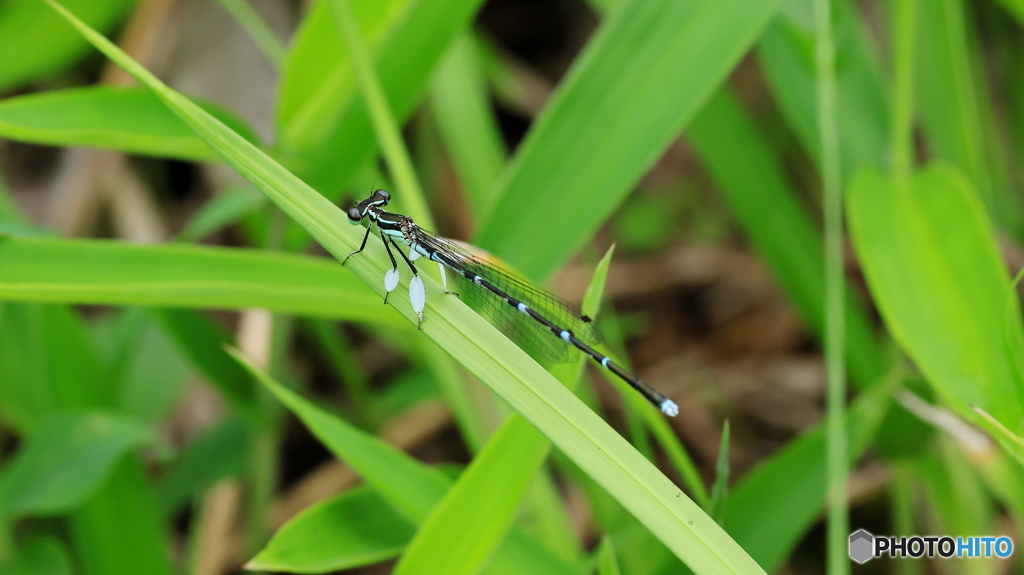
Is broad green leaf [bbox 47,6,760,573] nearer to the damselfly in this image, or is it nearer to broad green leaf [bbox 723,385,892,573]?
the damselfly

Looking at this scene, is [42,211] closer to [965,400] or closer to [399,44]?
[399,44]

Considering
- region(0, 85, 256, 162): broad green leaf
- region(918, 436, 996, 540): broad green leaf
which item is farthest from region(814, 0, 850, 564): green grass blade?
region(0, 85, 256, 162): broad green leaf

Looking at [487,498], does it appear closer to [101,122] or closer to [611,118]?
[611,118]

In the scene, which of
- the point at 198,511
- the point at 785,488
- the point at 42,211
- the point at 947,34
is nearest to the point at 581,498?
the point at 785,488

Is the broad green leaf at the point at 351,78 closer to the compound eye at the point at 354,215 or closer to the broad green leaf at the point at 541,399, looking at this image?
the compound eye at the point at 354,215

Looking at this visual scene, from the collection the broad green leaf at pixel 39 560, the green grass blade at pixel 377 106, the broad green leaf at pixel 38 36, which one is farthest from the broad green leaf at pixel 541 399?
the broad green leaf at pixel 38 36

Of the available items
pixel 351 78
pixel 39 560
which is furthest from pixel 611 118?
pixel 39 560
